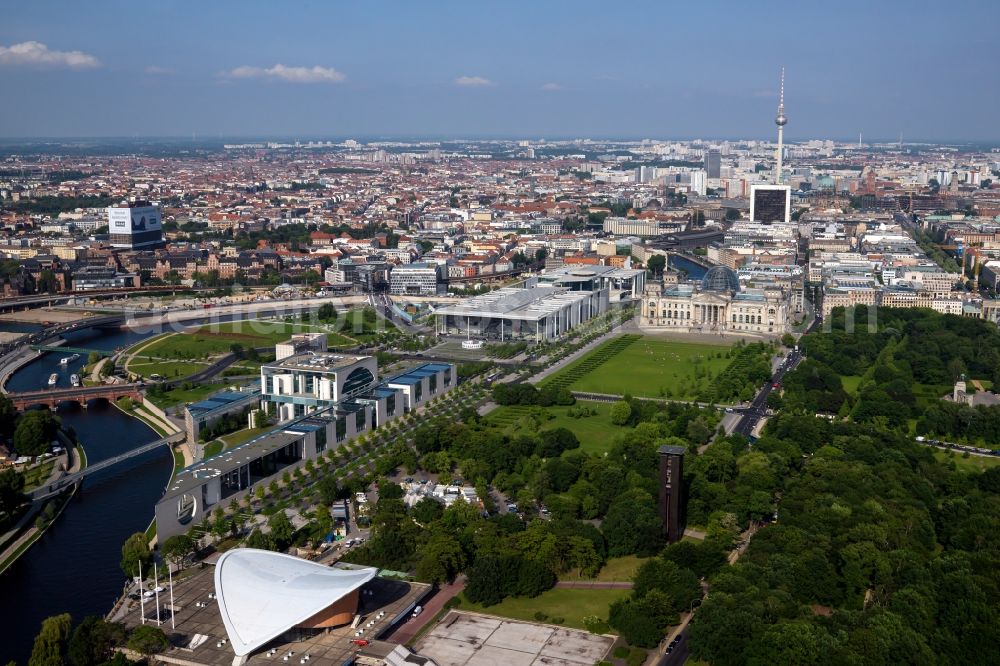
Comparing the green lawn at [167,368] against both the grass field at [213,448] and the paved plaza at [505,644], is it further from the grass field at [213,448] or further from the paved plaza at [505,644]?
the paved plaza at [505,644]

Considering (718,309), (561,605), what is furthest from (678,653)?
(718,309)

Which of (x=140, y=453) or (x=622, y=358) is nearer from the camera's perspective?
(x=140, y=453)

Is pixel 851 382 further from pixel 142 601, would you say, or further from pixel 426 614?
pixel 142 601

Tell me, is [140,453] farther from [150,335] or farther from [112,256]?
[112,256]

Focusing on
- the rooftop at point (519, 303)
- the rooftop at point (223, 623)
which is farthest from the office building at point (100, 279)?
the rooftop at point (223, 623)

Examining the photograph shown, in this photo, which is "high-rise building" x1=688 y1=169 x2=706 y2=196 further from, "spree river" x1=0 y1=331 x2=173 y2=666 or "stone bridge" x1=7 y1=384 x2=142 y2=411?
"spree river" x1=0 y1=331 x2=173 y2=666

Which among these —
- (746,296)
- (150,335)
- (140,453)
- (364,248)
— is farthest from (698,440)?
(364,248)

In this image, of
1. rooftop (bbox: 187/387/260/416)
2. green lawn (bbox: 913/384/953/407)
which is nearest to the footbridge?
rooftop (bbox: 187/387/260/416)
